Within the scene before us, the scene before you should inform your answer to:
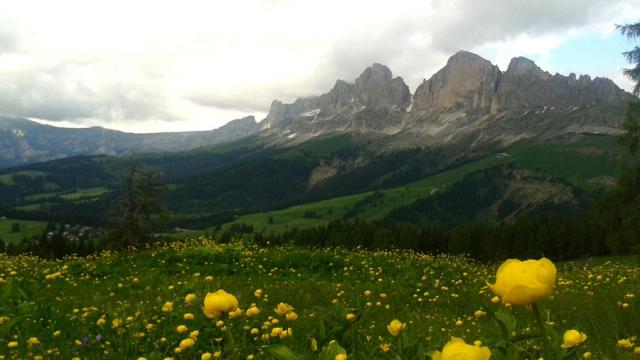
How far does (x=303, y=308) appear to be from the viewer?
465 inches


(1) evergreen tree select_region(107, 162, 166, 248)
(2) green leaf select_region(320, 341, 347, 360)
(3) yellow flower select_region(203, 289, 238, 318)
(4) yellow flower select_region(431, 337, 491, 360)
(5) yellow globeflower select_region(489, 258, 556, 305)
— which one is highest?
(5) yellow globeflower select_region(489, 258, 556, 305)

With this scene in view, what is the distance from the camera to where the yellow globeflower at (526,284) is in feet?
7.93

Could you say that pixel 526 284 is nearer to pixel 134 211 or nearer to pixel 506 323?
pixel 506 323

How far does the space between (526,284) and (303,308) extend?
9792 millimetres

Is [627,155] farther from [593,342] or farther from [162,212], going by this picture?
[162,212]

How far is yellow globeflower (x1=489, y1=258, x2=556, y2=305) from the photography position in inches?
95.2

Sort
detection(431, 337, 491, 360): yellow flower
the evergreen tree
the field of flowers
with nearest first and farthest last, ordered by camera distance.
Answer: detection(431, 337, 491, 360): yellow flower, the field of flowers, the evergreen tree

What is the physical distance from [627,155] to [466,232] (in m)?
59.6

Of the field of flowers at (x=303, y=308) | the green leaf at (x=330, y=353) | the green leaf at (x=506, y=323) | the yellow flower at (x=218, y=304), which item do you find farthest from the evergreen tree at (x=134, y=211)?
the green leaf at (x=506, y=323)

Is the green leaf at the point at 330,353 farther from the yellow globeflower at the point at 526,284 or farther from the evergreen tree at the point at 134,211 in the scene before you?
the evergreen tree at the point at 134,211

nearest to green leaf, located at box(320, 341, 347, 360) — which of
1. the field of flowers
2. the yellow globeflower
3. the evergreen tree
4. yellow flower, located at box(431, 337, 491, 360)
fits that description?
the field of flowers

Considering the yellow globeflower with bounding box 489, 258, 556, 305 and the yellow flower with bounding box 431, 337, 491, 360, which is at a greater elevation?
the yellow globeflower with bounding box 489, 258, 556, 305

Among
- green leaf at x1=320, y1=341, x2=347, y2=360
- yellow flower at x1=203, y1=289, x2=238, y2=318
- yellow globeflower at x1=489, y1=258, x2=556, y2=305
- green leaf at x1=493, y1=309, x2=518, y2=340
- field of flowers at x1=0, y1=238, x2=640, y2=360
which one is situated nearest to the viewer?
yellow globeflower at x1=489, y1=258, x2=556, y2=305

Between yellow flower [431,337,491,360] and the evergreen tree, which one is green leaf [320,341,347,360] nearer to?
yellow flower [431,337,491,360]
